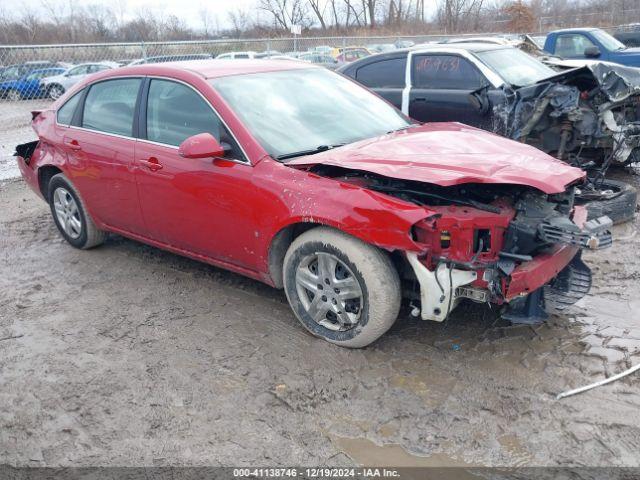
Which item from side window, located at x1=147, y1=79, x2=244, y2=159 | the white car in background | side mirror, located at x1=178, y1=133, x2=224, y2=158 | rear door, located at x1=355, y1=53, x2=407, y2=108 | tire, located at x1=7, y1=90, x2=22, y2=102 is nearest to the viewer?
side mirror, located at x1=178, y1=133, x2=224, y2=158

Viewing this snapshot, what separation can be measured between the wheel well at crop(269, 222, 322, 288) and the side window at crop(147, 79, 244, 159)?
0.57 m

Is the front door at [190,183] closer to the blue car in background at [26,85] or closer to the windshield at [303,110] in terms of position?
the windshield at [303,110]

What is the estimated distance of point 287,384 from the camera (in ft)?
10.6

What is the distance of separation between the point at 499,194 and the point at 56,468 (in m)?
2.73

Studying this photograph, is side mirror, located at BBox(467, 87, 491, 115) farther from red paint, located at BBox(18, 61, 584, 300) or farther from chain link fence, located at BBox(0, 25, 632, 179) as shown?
Result: chain link fence, located at BBox(0, 25, 632, 179)

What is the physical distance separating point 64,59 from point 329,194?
13655 mm

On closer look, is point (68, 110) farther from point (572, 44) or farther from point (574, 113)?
point (572, 44)

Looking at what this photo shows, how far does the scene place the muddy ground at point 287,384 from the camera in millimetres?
2740

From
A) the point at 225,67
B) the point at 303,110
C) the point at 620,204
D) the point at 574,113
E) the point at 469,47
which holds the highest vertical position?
the point at 225,67

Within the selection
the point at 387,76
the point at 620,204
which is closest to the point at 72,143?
the point at 387,76

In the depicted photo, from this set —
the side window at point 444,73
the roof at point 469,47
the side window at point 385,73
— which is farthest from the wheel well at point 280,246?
the roof at point 469,47

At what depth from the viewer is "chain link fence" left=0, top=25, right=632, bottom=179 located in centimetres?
1165

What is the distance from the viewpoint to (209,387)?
3244 mm

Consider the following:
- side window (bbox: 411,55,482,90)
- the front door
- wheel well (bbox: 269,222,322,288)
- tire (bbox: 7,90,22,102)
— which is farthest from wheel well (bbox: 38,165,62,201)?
tire (bbox: 7,90,22,102)
